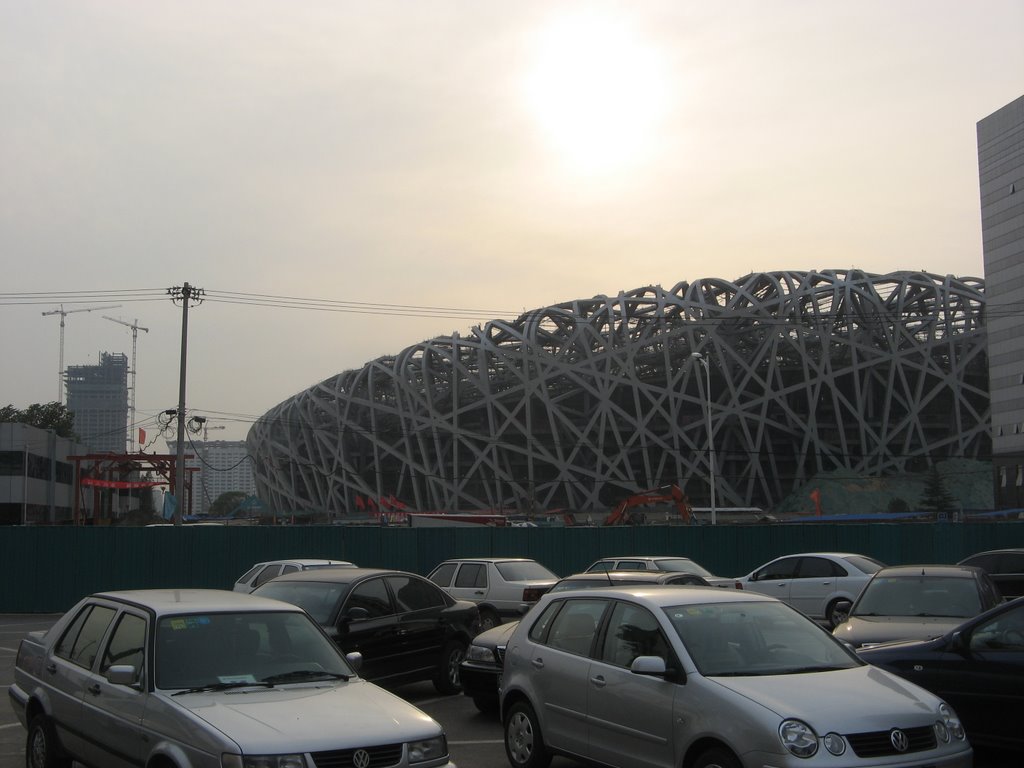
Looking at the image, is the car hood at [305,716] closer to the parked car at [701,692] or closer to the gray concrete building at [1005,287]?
the parked car at [701,692]

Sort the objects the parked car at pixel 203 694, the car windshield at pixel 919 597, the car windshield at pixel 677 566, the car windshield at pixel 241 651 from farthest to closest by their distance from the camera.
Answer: the car windshield at pixel 677 566, the car windshield at pixel 919 597, the car windshield at pixel 241 651, the parked car at pixel 203 694

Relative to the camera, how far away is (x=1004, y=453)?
72000 mm

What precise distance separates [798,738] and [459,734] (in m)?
4.93

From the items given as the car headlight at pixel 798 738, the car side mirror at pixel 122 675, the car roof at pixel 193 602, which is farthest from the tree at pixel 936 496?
the car side mirror at pixel 122 675

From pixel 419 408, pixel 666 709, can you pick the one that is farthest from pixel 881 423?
pixel 666 709

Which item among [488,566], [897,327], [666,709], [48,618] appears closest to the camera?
[666,709]

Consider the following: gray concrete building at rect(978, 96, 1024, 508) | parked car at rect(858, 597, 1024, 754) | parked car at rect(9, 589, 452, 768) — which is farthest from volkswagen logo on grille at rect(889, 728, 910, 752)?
gray concrete building at rect(978, 96, 1024, 508)

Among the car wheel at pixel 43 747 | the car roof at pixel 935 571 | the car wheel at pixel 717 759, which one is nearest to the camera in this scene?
the car wheel at pixel 717 759

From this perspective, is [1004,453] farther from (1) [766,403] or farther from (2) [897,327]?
(1) [766,403]

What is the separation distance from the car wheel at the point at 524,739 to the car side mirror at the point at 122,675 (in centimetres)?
308

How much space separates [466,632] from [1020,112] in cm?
7527

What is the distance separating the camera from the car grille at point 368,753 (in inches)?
212

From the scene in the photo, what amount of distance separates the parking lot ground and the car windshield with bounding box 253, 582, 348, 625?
1.56 m

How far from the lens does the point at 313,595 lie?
460 inches
